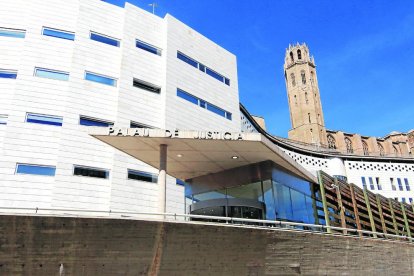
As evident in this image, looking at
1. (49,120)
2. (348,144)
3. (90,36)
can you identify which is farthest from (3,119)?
(348,144)

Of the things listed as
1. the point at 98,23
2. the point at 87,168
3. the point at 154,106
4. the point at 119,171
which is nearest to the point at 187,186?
the point at 119,171

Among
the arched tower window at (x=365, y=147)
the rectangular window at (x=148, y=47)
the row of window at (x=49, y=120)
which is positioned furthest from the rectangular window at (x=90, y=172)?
the arched tower window at (x=365, y=147)

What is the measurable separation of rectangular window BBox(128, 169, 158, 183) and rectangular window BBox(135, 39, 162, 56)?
1030 cm

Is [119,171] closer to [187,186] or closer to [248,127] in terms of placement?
[187,186]

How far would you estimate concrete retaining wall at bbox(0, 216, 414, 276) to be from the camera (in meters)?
10.5

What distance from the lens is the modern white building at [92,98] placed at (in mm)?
21594

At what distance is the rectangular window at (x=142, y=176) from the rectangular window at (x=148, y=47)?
10.3 m

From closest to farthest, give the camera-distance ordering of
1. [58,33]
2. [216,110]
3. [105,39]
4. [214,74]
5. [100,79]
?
[58,33], [100,79], [105,39], [216,110], [214,74]

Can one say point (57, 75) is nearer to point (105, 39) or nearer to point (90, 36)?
point (90, 36)

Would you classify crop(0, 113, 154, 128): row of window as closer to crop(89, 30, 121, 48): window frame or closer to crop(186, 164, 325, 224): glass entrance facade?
crop(89, 30, 121, 48): window frame

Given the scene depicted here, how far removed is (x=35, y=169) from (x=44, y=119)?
10.9 feet

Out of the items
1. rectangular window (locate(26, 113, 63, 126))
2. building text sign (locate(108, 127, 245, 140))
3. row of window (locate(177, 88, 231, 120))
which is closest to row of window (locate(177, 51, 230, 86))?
row of window (locate(177, 88, 231, 120))

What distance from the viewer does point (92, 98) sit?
2481 cm

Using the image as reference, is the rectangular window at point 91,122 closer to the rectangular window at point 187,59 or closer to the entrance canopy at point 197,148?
the entrance canopy at point 197,148
